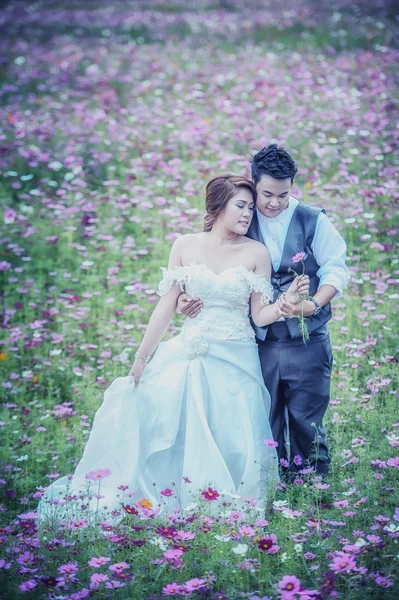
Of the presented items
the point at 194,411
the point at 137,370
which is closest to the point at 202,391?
the point at 194,411

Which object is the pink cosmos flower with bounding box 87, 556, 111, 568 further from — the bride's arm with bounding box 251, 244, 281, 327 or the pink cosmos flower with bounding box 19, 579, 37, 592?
the bride's arm with bounding box 251, 244, 281, 327

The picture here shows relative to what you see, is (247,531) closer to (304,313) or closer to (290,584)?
(290,584)

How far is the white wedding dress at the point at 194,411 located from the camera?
4.77 m

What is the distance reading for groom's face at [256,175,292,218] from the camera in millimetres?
4672

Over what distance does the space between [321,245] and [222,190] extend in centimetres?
76

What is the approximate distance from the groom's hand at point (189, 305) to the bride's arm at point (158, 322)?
0.36ft

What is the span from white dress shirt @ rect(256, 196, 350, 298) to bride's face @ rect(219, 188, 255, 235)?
0.16 meters

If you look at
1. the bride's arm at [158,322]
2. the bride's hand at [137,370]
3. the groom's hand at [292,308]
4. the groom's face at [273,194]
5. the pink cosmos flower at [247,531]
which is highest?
the groom's face at [273,194]

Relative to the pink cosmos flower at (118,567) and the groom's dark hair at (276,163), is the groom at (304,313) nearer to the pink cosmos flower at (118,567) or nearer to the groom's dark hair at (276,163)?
the groom's dark hair at (276,163)

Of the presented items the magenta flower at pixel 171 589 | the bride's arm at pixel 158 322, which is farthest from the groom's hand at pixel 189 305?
the magenta flower at pixel 171 589

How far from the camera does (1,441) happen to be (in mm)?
5898

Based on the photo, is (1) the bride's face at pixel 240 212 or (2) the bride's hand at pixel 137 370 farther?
(2) the bride's hand at pixel 137 370

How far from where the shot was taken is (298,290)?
4398 mm

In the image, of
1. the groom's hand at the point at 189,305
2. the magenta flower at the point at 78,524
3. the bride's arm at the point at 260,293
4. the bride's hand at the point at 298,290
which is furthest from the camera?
the groom's hand at the point at 189,305
